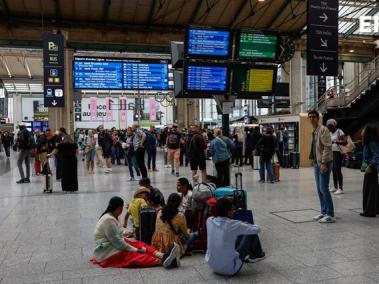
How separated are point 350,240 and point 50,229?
4.49m

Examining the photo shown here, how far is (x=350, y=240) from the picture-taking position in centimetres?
561

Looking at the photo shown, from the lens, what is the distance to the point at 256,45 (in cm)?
866

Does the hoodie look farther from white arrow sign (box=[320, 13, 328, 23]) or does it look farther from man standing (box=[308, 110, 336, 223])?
white arrow sign (box=[320, 13, 328, 23])

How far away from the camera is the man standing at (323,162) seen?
259 inches

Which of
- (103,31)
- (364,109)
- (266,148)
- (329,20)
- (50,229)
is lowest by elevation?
(50,229)

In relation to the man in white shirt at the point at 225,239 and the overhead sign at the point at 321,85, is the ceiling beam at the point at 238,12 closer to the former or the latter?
the overhead sign at the point at 321,85

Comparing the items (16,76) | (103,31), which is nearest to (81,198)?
(103,31)

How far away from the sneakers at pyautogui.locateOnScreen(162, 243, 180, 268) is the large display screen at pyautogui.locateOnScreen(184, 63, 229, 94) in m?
4.42

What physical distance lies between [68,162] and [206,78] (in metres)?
4.24

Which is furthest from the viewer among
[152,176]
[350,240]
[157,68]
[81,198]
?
[157,68]

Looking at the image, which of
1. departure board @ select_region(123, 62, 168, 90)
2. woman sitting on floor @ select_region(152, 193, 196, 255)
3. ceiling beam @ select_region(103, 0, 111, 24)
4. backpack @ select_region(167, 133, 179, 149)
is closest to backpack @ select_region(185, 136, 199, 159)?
backpack @ select_region(167, 133, 179, 149)

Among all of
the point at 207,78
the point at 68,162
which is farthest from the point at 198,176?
the point at 207,78

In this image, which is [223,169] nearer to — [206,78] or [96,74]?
[206,78]

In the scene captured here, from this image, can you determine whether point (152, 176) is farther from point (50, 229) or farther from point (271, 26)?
point (271, 26)
